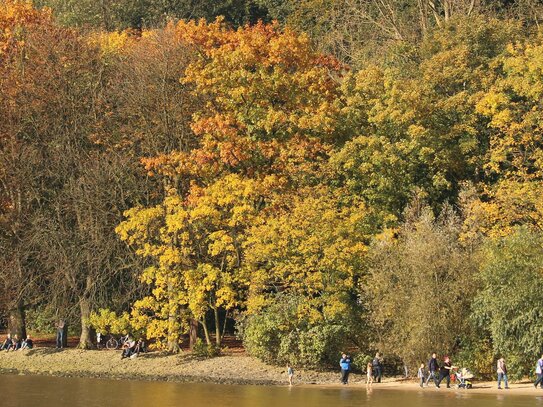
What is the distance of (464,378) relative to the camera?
155ft

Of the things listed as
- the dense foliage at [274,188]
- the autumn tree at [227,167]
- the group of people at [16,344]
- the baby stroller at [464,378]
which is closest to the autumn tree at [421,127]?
the dense foliage at [274,188]

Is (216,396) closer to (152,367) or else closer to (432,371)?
(432,371)

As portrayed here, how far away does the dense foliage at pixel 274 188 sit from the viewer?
51188mm

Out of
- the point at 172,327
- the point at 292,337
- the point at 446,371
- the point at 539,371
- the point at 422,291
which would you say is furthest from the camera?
the point at 172,327

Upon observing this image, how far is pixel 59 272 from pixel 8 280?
3208 millimetres

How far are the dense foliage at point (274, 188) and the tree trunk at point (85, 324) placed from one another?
5.6 inches

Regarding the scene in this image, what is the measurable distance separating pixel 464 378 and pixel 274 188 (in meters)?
16.2

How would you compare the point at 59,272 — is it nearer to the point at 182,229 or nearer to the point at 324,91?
the point at 182,229

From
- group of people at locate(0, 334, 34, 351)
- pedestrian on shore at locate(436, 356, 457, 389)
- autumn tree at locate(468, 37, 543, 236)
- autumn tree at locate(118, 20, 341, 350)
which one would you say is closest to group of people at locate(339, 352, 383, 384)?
pedestrian on shore at locate(436, 356, 457, 389)

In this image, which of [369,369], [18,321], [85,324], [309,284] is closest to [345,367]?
[369,369]

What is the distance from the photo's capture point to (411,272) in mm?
50406

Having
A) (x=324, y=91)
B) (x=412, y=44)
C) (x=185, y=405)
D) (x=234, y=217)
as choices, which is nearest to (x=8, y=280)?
(x=234, y=217)

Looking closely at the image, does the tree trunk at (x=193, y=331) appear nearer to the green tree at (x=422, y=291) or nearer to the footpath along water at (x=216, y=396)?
the footpath along water at (x=216, y=396)

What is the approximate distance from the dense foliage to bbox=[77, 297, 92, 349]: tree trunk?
14 centimetres
